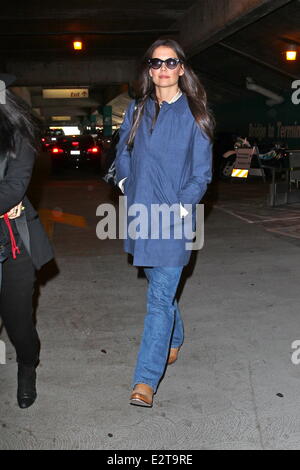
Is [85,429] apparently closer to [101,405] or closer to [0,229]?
[101,405]

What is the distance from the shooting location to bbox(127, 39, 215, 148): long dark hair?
11.2 feet

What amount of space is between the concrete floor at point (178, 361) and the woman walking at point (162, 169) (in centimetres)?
33

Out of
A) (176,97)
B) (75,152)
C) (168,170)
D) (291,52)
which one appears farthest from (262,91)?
(168,170)

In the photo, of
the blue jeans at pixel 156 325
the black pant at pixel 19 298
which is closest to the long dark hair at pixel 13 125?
the black pant at pixel 19 298

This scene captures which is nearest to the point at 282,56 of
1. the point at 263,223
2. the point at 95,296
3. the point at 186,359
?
the point at 263,223

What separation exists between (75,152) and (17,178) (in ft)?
70.6

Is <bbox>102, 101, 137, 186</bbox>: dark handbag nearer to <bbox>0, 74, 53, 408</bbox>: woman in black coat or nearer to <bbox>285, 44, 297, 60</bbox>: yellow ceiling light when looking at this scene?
<bbox>0, 74, 53, 408</bbox>: woman in black coat

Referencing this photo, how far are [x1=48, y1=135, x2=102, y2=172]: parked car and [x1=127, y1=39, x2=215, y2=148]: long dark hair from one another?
20.6 meters

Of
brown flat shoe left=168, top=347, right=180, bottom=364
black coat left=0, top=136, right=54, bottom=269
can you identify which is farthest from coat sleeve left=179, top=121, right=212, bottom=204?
brown flat shoe left=168, top=347, right=180, bottom=364

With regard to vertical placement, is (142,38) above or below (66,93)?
above

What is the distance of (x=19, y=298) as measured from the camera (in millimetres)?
3305

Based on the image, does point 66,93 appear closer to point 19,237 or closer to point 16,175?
point 19,237

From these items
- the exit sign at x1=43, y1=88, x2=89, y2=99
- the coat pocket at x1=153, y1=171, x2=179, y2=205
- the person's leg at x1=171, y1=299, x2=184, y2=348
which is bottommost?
the person's leg at x1=171, y1=299, x2=184, y2=348

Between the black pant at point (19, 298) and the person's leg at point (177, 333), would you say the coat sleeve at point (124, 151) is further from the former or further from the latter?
the person's leg at point (177, 333)
